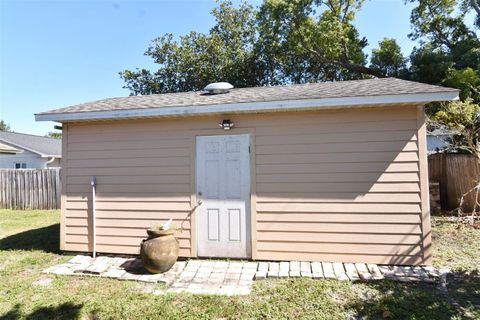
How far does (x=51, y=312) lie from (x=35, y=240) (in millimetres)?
3766

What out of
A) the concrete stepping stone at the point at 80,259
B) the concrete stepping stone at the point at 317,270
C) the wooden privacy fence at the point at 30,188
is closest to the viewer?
the concrete stepping stone at the point at 317,270

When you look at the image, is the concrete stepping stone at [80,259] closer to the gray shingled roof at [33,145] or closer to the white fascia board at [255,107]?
the white fascia board at [255,107]

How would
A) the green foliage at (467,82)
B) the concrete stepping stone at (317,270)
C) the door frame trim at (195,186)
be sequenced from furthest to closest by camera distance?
1. the green foliage at (467,82)
2. the door frame trim at (195,186)
3. the concrete stepping stone at (317,270)

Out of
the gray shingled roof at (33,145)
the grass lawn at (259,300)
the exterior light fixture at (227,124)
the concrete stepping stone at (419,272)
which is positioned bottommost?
the grass lawn at (259,300)

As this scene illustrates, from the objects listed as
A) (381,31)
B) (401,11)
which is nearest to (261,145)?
(381,31)

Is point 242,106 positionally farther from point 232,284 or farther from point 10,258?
point 10,258

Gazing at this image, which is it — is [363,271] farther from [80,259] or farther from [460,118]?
[460,118]

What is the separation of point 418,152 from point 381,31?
43.4 ft

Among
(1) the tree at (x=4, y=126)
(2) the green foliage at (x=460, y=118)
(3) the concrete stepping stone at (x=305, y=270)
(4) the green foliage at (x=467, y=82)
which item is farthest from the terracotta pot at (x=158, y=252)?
(1) the tree at (x=4, y=126)

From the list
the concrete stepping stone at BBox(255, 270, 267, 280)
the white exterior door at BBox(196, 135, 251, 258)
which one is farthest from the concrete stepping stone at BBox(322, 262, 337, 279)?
the white exterior door at BBox(196, 135, 251, 258)

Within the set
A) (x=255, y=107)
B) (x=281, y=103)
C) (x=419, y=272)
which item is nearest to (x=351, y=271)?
(x=419, y=272)

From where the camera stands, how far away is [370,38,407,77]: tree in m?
14.4

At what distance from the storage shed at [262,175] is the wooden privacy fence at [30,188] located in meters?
6.64

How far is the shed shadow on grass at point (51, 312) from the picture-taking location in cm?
331
